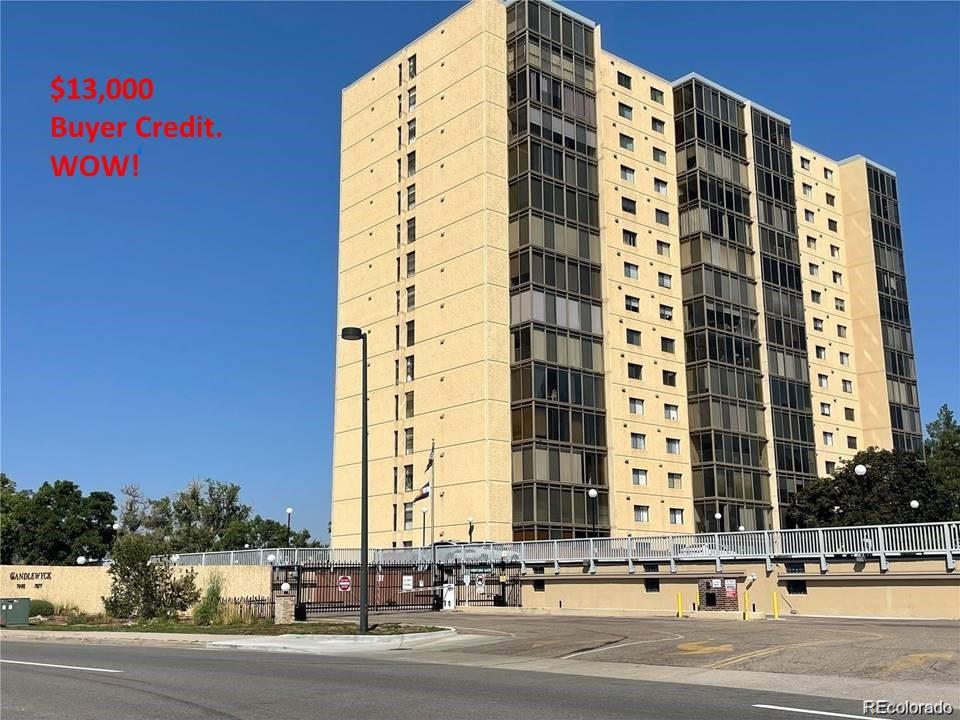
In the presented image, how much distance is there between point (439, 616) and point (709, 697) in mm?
24529

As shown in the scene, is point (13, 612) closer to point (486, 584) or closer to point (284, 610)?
point (284, 610)

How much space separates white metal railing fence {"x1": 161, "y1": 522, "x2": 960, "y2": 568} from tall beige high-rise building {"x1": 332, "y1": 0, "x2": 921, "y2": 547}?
300 inches

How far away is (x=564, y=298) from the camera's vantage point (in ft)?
218

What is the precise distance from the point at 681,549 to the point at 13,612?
27.9m

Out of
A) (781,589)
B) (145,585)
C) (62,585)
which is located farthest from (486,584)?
(62,585)

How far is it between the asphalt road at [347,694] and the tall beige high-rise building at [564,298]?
4263cm

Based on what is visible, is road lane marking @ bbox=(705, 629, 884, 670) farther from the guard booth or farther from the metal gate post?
the guard booth

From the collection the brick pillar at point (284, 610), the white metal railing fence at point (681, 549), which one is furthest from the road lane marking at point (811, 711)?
the white metal railing fence at point (681, 549)

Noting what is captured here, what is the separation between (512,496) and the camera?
2425 inches

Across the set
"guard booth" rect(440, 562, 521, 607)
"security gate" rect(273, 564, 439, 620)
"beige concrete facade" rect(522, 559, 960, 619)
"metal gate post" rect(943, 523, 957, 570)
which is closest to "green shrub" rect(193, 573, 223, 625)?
"security gate" rect(273, 564, 439, 620)

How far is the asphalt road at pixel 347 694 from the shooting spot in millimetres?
11953

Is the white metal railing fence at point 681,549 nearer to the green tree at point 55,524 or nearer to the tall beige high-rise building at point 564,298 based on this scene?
the tall beige high-rise building at point 564,298

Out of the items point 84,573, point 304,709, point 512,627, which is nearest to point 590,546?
point 512,627

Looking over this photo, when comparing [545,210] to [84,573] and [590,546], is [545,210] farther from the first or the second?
[84,573]
